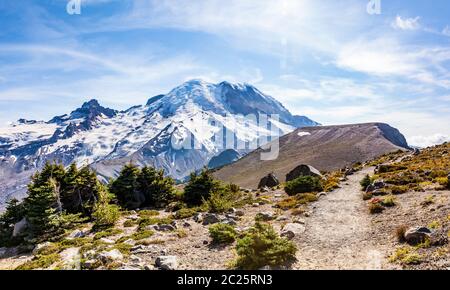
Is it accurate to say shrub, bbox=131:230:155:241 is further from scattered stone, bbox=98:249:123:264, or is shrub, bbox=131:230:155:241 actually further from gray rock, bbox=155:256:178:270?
gray rock, bbox=155:256:178:270

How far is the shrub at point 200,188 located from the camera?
41.8 m

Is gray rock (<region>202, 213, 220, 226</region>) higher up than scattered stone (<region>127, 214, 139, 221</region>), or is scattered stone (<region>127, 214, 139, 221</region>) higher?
gray rock (<region>202, 213, 220, 226</region>)

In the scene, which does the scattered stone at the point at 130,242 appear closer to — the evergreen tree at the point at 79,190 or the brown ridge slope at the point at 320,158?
the evergreen tree at the point at 79,190

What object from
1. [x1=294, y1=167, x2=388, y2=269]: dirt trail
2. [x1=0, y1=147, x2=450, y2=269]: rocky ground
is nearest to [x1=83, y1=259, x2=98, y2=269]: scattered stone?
[x1=0, y1=147, x2=450, y2=269]: rocky ground

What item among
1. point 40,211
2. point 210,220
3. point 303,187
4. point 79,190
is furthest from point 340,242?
point 79,190

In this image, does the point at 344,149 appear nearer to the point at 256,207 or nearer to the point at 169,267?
the point at 256,207

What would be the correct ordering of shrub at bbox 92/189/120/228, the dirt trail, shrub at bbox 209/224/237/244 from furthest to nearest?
shrub at bbox 92/189/120/228 < shrub at bbox 209/224/237/244 < the dirt trail

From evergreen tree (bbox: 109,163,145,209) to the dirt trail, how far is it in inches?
975

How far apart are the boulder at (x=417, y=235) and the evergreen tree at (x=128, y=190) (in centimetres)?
3429

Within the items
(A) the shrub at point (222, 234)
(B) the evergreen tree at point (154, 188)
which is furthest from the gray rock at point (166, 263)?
(B) the evergreen tree at point (154, 188)

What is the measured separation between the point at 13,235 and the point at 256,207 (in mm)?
22003

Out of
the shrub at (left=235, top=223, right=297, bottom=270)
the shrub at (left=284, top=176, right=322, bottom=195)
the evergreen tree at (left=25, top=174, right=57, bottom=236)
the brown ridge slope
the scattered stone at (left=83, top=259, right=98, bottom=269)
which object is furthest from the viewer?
the brown ridge slope

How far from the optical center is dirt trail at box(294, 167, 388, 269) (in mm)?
15359
